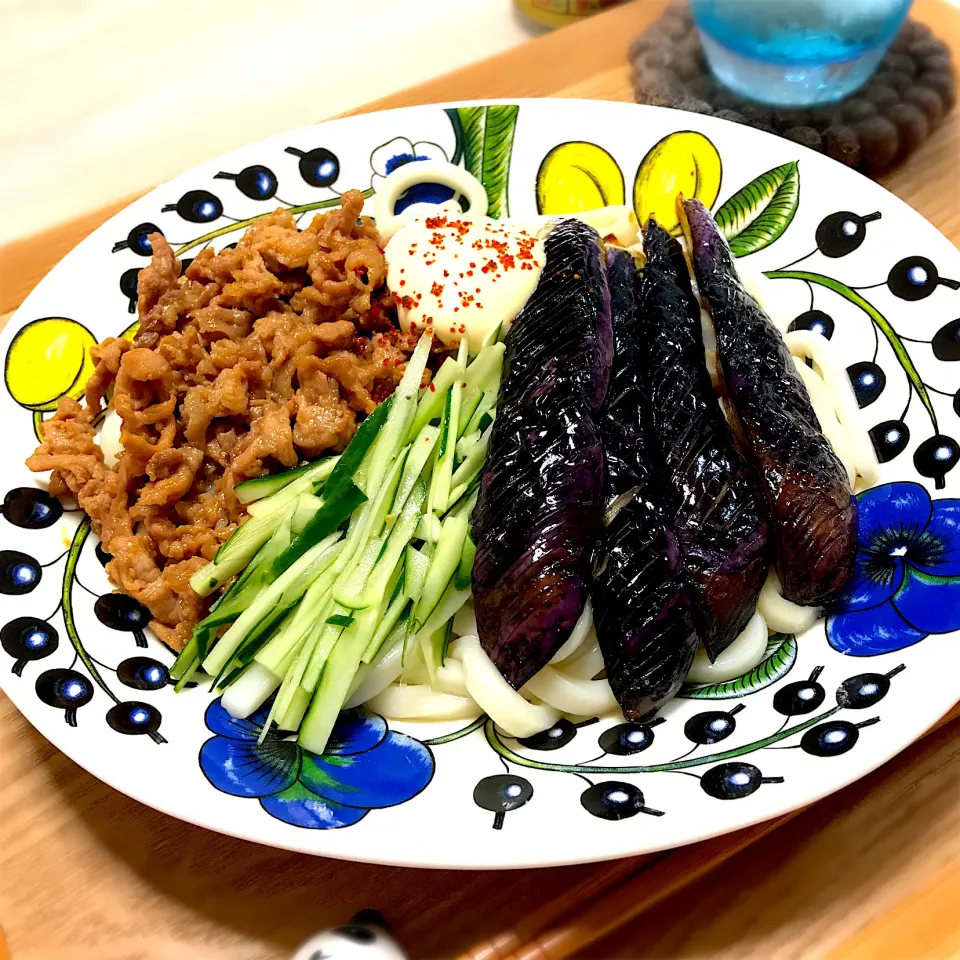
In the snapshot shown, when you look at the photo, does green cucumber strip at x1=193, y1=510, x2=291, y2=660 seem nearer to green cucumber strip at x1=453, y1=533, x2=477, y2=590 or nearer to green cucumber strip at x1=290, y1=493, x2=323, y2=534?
green cucumber strip at x1=290, y1=493, x2=323, y2=534

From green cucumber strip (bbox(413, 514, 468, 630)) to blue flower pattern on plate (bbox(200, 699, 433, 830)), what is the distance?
0.28 meters

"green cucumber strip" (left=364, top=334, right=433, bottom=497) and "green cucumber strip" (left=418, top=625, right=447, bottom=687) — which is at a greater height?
"green cucumber strip" (left=364, top=334, right=433, bottom=497)

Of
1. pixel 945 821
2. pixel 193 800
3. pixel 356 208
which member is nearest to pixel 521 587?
pixel 193 800

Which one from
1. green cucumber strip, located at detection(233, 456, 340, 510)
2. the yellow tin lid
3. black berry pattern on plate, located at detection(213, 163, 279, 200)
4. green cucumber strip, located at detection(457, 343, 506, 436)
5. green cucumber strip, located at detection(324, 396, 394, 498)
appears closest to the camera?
green cucumber strip, located at detection(324, 396, 394, 498)

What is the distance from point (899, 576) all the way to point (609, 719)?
0.75 m

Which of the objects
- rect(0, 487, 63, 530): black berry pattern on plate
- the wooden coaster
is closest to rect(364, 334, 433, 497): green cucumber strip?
rect(0, 487, 63, 530): black berry pattern on plate

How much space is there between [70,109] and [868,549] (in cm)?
462

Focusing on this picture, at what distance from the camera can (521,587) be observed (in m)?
1.96

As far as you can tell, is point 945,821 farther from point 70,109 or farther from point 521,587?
point 70,109

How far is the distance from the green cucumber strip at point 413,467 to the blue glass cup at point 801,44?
88.4 inches

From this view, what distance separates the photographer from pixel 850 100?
3.49 meters

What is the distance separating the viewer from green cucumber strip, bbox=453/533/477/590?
7.09ft

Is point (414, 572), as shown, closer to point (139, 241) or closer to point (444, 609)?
point (444, 609)

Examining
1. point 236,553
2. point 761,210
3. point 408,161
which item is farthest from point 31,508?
point 761,210
